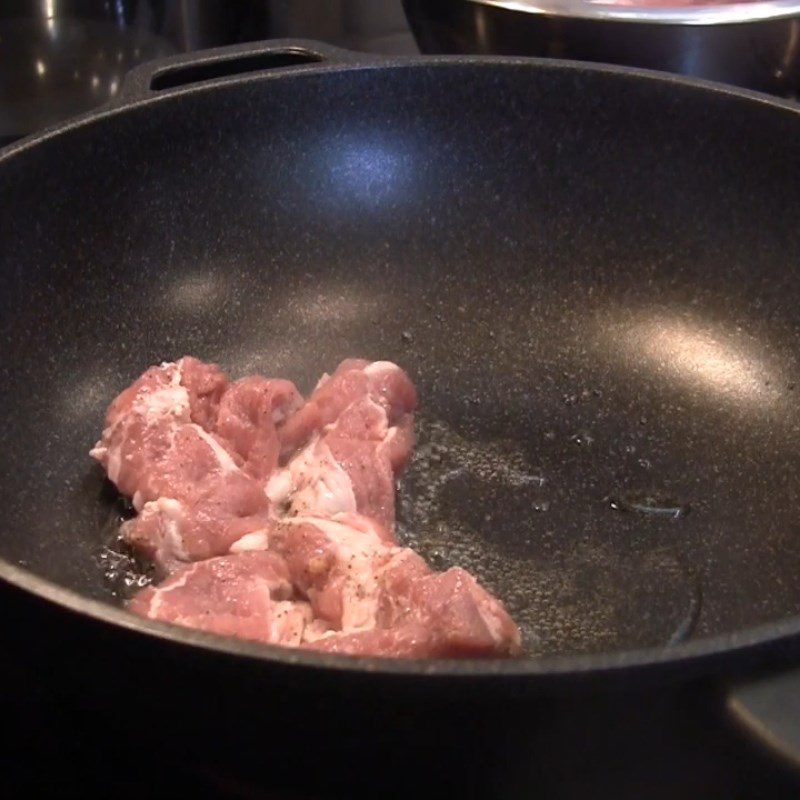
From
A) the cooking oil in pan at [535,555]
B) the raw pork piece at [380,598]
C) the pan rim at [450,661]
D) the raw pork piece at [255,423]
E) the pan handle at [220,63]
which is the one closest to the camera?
the pan rim at [450,661]

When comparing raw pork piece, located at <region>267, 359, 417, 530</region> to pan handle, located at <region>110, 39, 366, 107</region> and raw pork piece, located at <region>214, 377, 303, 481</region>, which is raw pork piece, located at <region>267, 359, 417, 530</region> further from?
pan handle, located at <region>110, 39, 366, 107</region>

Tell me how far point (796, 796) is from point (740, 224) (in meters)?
0.92

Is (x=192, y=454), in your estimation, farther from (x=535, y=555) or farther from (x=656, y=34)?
(x=656, y=34)

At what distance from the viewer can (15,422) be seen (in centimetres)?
118

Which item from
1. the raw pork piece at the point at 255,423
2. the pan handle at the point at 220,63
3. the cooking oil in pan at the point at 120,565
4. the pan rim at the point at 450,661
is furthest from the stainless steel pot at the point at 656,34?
the pan rim at the point at 450,661

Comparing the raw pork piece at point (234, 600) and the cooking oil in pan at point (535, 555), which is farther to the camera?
the cooking oil in pan at point (535, 555)

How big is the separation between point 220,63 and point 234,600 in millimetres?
798

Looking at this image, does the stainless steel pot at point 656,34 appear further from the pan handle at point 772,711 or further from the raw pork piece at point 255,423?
the pan handle at point 772,711

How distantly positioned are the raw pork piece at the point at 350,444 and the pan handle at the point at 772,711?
1.85 ft

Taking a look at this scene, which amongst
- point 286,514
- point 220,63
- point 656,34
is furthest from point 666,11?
point 286,514

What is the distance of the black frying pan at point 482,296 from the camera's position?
1143 millimetres

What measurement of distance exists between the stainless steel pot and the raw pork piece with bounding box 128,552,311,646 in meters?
0.86

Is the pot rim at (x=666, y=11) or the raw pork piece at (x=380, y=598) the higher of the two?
the pot rim at (x=666, y=11)

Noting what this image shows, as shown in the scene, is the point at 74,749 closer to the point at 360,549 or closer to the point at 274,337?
the point at 360,549
